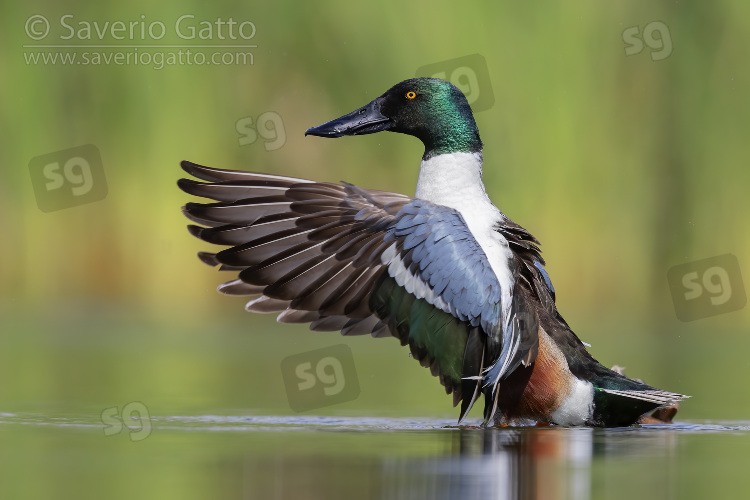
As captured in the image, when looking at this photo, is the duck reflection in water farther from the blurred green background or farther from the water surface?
the blurred green background

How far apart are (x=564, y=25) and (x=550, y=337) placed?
5399 millimetres

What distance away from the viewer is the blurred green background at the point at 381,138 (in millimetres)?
10734

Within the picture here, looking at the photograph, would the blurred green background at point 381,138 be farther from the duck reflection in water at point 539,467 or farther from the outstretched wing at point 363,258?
the duck reflection in water at point 539,467

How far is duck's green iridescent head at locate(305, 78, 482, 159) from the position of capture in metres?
6.75

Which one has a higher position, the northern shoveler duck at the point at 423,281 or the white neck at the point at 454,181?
the white neck at the point at 454,181

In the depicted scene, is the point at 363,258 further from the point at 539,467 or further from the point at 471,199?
the point at 539,467

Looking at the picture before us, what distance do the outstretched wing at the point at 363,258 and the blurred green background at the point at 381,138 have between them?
4.61 metres

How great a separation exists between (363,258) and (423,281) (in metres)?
0.29

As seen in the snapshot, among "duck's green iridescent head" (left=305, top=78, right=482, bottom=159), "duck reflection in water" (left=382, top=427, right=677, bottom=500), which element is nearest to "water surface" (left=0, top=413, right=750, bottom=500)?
"duck reflection in water" (left=382, top=427, right=677, bottom=500)

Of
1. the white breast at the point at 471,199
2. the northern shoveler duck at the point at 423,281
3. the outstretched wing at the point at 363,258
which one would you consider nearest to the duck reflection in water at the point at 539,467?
the northern shoveler duck at the point at 423,281

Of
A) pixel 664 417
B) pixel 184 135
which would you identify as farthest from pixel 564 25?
pixel 664 417

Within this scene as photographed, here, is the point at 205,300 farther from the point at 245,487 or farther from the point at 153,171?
the point at 245,487

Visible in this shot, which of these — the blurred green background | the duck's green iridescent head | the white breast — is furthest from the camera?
the blurred green background

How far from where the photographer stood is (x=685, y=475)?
4.43m
